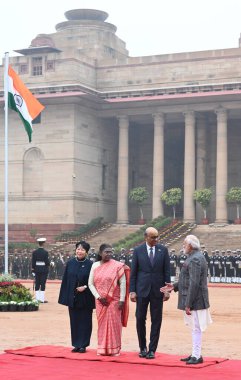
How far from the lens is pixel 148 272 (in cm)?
1611

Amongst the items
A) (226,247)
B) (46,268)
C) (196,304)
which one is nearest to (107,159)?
(226,247)

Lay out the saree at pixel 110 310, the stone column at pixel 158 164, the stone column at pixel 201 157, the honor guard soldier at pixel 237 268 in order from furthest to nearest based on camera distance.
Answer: the stone column at pixel 201 157 < the stone column at pixel 158 164 < the honor guard soldier at pixel 237 268 < the saree at pixel 110 310

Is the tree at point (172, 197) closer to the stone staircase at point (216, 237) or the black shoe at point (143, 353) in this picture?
the stone staircase at point (216, 237)

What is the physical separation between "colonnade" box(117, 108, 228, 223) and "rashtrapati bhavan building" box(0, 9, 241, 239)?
0.07 metres

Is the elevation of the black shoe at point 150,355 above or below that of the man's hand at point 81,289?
below

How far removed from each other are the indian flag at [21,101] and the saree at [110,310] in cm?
1514

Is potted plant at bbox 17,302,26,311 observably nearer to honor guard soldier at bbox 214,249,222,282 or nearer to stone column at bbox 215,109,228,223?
honor guard soldier at bbox 214,249,222,282

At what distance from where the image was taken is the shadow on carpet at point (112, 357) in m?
14.9

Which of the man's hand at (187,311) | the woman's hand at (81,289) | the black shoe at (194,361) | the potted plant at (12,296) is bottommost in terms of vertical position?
the black shoe at (194,361)

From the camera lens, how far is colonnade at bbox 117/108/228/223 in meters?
68.6

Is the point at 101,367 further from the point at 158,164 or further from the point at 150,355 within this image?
the point at 158,164

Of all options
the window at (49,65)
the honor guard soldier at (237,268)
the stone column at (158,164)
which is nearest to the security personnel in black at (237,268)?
the honor guard soldier at (237,268)

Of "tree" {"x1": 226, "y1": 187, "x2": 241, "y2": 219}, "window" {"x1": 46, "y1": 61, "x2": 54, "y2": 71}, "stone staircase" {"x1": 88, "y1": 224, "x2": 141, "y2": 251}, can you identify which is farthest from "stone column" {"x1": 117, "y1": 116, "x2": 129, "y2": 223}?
"tree" {"x1": 226, "y1": 187, "x2": 241, "y2": 219}

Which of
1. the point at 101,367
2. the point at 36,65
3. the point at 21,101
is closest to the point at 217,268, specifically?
the point at 21,101
